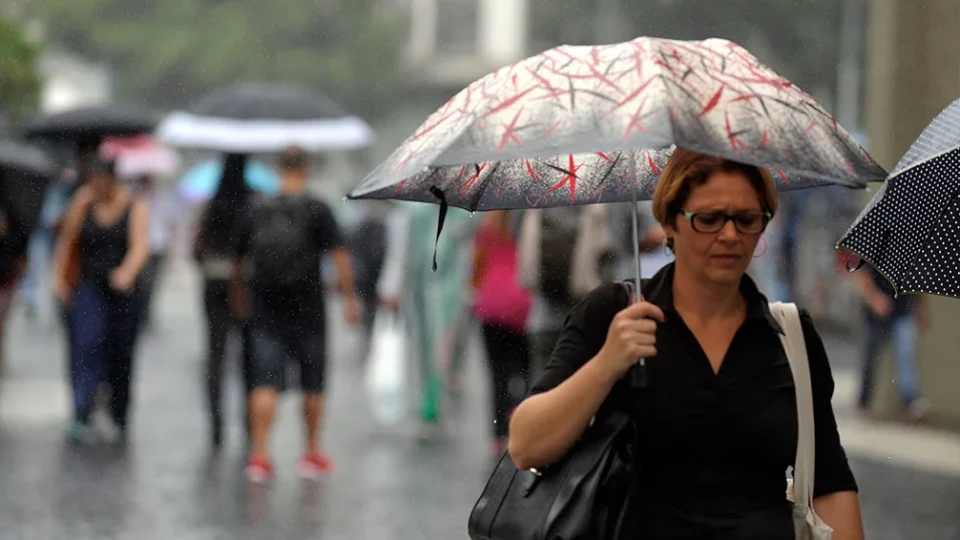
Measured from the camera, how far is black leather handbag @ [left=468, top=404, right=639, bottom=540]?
2.96 metres

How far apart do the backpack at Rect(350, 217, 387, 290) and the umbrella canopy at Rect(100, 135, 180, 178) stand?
1531 mm

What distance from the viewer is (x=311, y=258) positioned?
27.3ft

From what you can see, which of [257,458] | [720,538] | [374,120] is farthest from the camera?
[374,120]

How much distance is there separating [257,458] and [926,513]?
3.17 m

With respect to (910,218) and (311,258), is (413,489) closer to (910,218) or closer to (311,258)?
(311,258)

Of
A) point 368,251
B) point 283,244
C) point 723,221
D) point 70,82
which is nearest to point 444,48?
point 283,244

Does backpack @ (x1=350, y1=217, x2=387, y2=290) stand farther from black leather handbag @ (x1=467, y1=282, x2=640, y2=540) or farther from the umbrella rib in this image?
black leather handbag @ (x1=467, y1=282, x2=640, y2=540)

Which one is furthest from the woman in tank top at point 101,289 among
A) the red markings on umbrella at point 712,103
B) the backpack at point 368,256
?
the red markings on umbrella at point 712,103

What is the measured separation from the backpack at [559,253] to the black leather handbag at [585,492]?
5.87 meters

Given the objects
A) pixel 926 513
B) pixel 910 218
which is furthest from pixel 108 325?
pixel 910 218

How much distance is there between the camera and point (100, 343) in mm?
8789

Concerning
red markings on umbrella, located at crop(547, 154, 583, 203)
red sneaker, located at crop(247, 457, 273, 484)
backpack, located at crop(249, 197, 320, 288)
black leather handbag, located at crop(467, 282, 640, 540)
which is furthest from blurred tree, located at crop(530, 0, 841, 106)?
black leather handbag, located at crop(467, 282, 640, 540)

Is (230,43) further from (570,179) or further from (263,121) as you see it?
(570,179)

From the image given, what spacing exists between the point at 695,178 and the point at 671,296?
8.9 inches
